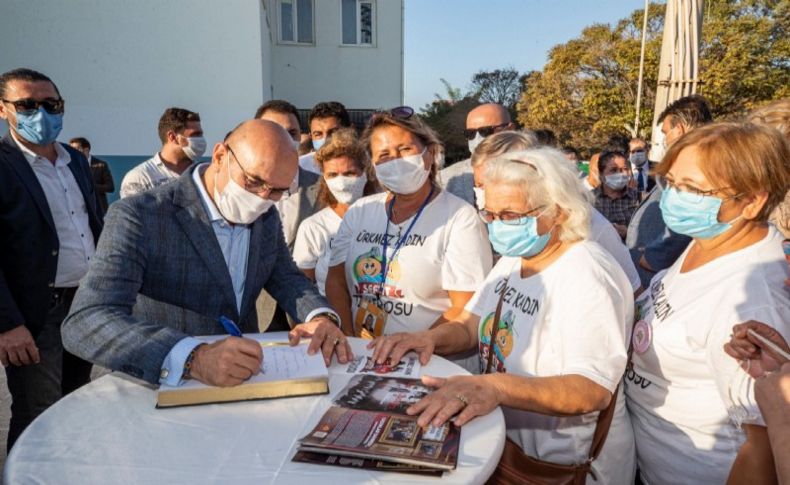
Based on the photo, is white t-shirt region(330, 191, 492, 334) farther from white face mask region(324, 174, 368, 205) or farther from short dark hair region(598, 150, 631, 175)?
short dark hair region(598, 150, 631, 175)

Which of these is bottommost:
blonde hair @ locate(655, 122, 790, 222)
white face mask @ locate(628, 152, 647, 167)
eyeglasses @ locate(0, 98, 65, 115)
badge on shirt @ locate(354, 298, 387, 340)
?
badge on shirt @ locate(354, 298, 387, 340)

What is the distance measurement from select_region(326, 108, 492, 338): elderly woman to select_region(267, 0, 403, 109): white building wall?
13.7 meters

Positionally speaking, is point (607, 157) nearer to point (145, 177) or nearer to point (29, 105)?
point (145, 177)

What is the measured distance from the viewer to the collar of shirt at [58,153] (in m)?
3.16

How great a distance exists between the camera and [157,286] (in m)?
2.16

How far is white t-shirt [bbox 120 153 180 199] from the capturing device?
4.60 meters

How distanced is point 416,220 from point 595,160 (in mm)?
4935

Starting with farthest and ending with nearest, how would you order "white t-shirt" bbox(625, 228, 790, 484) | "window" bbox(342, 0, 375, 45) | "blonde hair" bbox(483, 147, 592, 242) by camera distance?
"window" bbox(342, 0, 375, 45) < "blonde hair" bbox(483, 147, 592, 242) < "white t-shirt" bbox(625, 228, 790, 484)

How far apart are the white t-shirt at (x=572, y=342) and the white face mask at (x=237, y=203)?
3.49ft

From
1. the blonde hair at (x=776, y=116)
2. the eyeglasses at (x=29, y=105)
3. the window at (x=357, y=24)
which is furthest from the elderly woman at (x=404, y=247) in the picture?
the window at (x=357, y=24)

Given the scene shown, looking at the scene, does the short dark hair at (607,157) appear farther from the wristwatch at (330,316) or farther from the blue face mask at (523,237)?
the wristwatch at (330,316)

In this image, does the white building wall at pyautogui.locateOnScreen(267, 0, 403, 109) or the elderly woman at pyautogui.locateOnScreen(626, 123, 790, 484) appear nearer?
the elderly woman at pyautogui.locateOnScreen(626, 123, 790, 484)

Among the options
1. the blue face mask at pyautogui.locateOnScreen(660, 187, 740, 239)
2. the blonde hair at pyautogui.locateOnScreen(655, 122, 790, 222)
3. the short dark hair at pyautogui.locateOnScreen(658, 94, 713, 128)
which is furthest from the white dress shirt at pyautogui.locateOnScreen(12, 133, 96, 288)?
the short dark hair at pyautogui.locateOnScreen(658, 94, 713, 128)

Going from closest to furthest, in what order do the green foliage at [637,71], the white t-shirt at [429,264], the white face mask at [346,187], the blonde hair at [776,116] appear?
1. the blonde hair at [776,116]
2. the white t-shirt at [429,264]
3. the white face mask at [346,187]
4. the green foliage at [637,71]
